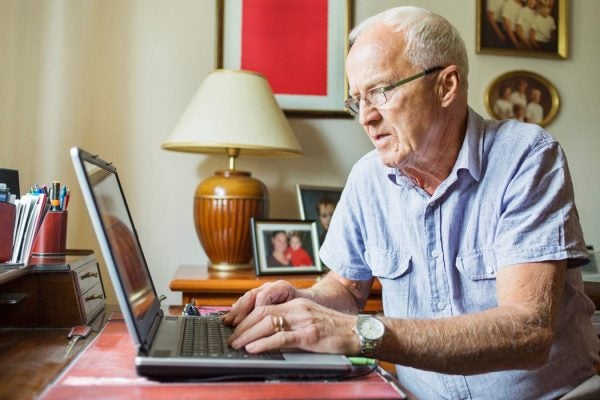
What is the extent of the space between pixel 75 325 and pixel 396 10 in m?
0.92

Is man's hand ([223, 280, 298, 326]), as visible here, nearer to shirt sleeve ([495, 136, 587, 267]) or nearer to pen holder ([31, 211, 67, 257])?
shirt sleeve ([495, 136, 587, 267])

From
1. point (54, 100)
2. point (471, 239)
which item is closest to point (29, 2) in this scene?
point (54, 100)

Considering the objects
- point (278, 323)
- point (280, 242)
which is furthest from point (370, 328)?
point (280, 242)

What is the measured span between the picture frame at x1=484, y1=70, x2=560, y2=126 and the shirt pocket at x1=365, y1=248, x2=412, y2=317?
121cm

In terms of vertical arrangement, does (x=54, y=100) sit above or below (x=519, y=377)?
above

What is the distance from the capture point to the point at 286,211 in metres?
2.22

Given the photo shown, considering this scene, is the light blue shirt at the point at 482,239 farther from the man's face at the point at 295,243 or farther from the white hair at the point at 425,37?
the man's face at the point at 295,243

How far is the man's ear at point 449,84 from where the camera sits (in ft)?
3.98

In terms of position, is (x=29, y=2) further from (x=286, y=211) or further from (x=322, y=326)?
(x=322, y=326)

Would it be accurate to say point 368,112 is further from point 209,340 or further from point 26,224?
point 26,224

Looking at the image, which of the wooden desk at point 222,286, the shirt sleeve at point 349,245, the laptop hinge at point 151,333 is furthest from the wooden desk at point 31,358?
the shirt sleeve at point 349,245

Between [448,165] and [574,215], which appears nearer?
[574,215]

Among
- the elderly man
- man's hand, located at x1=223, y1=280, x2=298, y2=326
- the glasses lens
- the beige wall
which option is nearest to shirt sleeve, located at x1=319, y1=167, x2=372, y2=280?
the elderly man

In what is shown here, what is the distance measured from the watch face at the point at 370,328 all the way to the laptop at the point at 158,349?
49 mm
